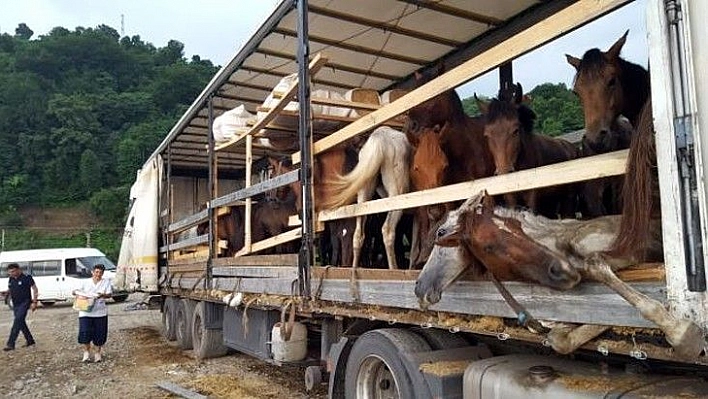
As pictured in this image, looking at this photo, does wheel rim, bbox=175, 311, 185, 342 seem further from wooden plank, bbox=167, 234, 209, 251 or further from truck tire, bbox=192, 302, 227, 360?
wooden plank, bbox=167, 234, 209, 251

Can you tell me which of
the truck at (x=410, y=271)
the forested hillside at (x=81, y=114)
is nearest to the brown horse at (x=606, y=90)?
the truck at (x=410, y=271)

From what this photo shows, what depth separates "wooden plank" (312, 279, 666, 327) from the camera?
2217mm

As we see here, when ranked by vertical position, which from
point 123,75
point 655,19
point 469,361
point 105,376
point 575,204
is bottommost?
point 105,376

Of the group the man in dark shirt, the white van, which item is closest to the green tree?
the white van

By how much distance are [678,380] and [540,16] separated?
4505mm

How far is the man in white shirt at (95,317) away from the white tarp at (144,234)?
1565mm

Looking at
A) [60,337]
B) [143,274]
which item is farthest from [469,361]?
[60,337]

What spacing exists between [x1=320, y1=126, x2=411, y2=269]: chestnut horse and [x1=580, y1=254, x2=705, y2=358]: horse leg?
281 cm

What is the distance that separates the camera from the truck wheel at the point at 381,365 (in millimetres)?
3613

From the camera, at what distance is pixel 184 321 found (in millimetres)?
9938

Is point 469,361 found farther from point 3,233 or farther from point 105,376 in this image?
point 3,233

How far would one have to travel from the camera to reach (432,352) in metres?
3.56

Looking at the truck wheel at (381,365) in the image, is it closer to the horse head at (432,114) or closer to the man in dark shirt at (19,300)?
the horse head at (432,114)

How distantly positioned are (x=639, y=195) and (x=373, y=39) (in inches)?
193
